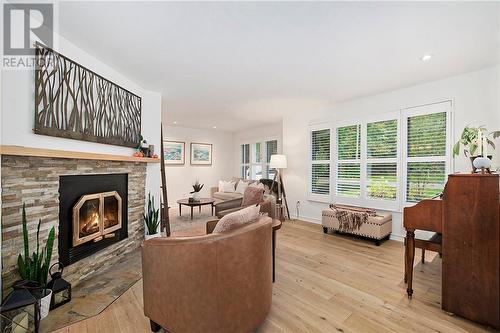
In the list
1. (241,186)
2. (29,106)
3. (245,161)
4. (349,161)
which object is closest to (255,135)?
(245,161)

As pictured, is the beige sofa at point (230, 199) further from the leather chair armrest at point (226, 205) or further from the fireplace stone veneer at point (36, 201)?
the fireplace stone veneer at point (36, 201)

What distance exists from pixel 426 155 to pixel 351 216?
1.44 metres

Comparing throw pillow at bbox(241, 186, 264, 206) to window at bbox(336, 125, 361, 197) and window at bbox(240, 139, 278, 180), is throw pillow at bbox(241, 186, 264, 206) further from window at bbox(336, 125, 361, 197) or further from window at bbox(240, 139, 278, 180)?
window at bbox(240, 139, 278, 180)

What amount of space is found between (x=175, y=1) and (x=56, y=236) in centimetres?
230

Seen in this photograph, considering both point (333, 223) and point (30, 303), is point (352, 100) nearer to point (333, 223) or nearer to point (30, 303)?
point (333, 223)

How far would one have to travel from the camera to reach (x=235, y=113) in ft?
16.4

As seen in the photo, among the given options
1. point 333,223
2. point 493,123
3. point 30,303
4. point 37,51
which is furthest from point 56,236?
point 493,123

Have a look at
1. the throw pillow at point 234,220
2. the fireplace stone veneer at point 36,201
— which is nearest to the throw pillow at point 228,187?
the fireplace stone veneer at point 36,201

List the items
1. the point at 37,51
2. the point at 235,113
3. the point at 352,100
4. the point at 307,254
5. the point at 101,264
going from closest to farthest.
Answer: the point at 37,51, the point at 101,264, the point at 307,254, the point at 352,100, the point at 235,113

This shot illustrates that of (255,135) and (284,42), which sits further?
(255,135)

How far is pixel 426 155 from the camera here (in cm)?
327

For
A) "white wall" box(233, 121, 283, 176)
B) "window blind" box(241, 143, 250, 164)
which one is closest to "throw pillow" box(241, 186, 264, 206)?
"white wall" box(233, 121, 283, 176)

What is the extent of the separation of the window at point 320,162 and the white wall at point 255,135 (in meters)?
1.44

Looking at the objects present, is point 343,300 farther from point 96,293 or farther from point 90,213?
point 90,213
